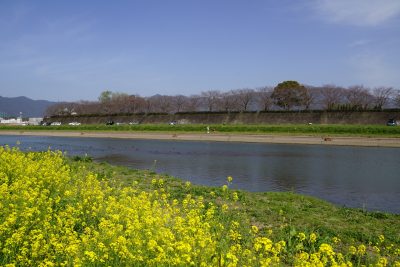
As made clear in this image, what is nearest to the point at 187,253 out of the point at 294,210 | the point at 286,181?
the point at 294,210

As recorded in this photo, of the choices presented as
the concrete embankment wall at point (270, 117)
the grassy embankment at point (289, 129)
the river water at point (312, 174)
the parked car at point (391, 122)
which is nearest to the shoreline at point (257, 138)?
the grassy embankment at point (289, 129)

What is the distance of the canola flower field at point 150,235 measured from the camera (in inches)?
185

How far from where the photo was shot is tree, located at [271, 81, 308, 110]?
71500 mm

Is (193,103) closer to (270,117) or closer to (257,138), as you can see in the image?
(270,117)

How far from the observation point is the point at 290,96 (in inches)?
2847

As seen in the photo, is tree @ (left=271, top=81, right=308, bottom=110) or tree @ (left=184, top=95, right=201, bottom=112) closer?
tree @ (left=271, top=81, right=308, bottom=110)

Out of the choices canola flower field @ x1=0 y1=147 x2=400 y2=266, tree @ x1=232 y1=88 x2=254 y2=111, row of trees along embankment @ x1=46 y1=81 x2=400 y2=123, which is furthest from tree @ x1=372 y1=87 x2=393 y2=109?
canola flower field @ x1=0 y1=147 x2=400 y2=266

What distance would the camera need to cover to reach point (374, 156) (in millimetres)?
29922

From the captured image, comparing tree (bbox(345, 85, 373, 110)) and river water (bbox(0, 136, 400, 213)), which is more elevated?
tree (bbox(345, 85, 373, 110))

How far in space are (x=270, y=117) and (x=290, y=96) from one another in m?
7.51

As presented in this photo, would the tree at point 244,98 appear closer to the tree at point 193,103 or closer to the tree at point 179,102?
the tree at point 193,103

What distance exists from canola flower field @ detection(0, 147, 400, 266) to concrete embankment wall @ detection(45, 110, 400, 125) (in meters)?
53.6

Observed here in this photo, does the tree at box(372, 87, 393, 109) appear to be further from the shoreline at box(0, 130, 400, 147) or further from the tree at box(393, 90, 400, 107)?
the shoreline at box(0, 130, 400, 147)

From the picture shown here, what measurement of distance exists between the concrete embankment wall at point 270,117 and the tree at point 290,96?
572 cm
